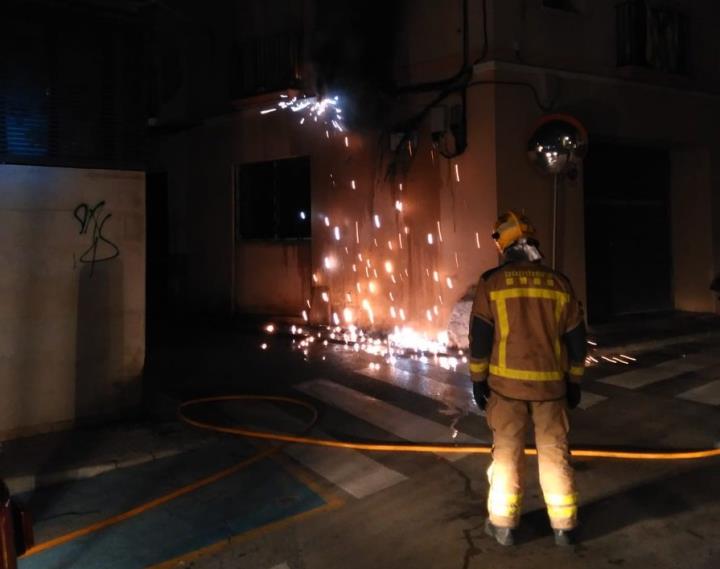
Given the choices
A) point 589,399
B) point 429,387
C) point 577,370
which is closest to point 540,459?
point 577,370

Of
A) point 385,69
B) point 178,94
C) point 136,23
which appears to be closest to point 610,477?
point 136,23

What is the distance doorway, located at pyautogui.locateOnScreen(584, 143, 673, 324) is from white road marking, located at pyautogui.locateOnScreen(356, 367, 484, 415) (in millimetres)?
4611

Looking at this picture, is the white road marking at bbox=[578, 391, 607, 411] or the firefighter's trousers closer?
the firefighter's trousers

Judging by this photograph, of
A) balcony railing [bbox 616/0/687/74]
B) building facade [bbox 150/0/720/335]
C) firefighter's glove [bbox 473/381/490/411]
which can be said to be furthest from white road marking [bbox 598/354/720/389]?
balcony railing [bbox 616/0/687/74]

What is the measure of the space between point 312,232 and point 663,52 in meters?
6.86

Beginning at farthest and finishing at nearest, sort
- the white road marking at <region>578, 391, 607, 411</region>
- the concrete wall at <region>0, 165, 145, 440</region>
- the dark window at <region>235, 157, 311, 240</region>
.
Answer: the dark window at <region>235, 157, 311, 240</region>
the white road marking at <region>578, 391, 607, 411</region>
the concrete wall at <region>0, 165, 145, 440</region>

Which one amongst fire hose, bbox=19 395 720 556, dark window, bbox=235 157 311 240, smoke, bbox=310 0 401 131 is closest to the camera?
fire hose, bbox=19 395 720 556

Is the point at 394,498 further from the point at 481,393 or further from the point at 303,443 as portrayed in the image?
the point at 303,443

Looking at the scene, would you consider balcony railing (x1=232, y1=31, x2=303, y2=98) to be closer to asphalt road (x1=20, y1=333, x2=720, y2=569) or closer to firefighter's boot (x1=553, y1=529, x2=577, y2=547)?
asphalt road (x1=20, y1=333, x2=720, y2=569)

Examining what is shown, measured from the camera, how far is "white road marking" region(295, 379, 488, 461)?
20.9ft

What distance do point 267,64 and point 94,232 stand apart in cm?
772

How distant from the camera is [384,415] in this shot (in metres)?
7.15

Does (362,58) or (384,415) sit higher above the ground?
(362,58)

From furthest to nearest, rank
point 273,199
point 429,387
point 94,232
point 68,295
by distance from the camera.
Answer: point 273,199 < point 429,387 < point 94,232 < point 68,295
